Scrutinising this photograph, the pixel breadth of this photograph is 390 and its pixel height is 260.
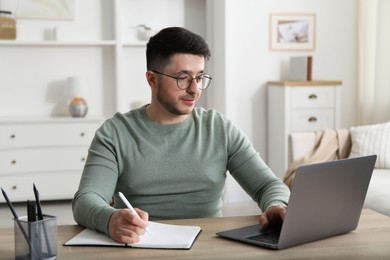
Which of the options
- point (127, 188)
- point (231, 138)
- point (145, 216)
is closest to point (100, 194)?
point (127, 188)

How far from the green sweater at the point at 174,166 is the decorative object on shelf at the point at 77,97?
10.5 ft

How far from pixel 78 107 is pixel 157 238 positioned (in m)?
3.71

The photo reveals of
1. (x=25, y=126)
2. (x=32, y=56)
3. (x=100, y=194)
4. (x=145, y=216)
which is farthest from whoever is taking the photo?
(x=32, y=56)

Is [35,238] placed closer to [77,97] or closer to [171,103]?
[171,103]

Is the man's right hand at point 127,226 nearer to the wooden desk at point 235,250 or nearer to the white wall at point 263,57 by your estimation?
the wooden desk at point 235,250

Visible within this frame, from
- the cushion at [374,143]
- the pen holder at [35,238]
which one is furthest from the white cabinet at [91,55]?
the pen holder at [35,238]

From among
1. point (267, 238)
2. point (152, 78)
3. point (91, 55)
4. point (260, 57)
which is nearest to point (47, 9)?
point (91, 55)

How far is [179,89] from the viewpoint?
187 centimetres

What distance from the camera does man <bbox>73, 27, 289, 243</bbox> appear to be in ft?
6.12

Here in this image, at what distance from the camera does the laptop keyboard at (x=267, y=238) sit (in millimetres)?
1506

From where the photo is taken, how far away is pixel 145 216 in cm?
153

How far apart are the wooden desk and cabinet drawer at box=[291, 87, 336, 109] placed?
336 centimetres

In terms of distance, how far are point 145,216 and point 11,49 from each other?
4070mm

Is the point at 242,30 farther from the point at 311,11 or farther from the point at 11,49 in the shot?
the point at 11,49
